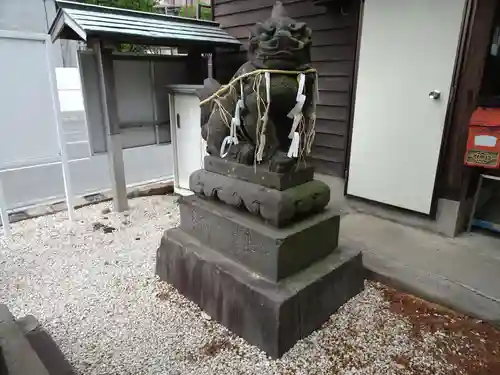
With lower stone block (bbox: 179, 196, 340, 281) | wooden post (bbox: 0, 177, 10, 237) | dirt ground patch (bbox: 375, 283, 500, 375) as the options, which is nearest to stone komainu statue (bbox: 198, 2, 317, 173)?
lower stone block (bbox: 179, 196, 340, 281)

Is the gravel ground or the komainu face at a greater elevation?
the komainu face

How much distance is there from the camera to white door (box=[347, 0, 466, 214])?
2723 mm

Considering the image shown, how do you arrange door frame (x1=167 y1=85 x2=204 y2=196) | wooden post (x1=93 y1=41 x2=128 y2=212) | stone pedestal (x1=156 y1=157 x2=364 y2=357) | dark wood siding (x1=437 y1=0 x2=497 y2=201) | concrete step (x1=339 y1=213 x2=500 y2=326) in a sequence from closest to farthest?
stone pedestal (x1=156 y1=157 x2=364 y2=357), concrete step (x1=339 y1=213 x2=500 y2=326), dark wood siding (x1=437 y1=0 x2=497 y2=201), wooden post (x1=93 y1=41 x2=128 y2=212), door frame (x1=167 y1=85 x2=204 y2=196)

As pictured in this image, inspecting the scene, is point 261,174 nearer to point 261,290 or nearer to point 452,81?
point 261,290

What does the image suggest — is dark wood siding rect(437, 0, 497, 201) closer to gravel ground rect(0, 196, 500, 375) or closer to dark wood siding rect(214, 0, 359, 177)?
dark wood siding rect(214, 0, 359, 177)

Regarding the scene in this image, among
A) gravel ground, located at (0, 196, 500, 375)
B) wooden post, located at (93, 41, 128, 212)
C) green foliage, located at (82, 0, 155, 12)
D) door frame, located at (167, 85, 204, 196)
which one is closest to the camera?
gravel ground, located at (0, 196, 500, 375)

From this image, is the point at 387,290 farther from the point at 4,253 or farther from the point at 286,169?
the point at 4,253

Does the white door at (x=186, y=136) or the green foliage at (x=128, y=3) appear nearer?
the white door at (x=186, y=136)

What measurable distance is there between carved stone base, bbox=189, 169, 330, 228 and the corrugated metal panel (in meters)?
1.76

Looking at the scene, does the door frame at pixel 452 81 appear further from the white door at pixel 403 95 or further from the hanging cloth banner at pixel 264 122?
the hanging cloth banner at pixel 264 122

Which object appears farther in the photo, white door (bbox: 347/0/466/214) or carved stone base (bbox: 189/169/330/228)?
white door (bbox: 347/0/466/214)

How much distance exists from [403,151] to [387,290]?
1312mm

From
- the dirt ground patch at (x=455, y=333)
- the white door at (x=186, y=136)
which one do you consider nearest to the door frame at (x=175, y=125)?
the white door at (x=186, y=136)

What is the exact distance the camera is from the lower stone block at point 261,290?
1812 mm
